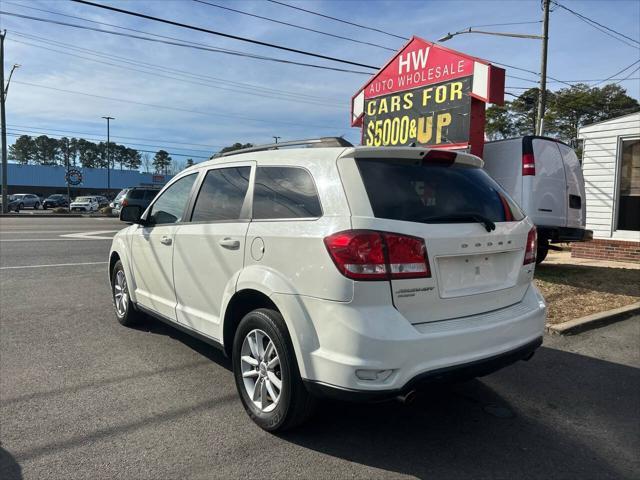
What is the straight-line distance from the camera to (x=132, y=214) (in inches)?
201

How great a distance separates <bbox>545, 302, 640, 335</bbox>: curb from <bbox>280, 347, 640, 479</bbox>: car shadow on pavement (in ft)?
3.84

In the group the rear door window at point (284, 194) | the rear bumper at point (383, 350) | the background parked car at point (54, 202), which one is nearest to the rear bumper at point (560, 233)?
the rear bumper at point (383, 350)

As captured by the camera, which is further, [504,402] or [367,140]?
[367,140]

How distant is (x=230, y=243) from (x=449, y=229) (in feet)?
5.18

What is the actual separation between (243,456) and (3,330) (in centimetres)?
404

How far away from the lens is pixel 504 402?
379cm

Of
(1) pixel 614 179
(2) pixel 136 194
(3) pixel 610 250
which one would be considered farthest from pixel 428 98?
(2) pixel 136 194

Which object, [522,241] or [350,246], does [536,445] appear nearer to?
[522,241]

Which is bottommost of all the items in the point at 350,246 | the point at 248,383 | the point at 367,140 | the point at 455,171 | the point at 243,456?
the point at 243,456

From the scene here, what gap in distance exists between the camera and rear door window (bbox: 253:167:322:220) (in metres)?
3.13

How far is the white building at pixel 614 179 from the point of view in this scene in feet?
38.9

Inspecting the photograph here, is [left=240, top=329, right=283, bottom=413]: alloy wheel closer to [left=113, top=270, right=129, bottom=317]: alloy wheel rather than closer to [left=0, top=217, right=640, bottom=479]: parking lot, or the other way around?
[left=0, top=217, right=640, bottom=479]: parking lot

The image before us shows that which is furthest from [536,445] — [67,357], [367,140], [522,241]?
[367,140]

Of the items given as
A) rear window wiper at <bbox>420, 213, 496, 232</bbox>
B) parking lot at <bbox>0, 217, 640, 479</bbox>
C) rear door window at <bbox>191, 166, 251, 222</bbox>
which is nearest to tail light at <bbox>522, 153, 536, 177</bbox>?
parking lot at <bbox>0, 217, 640, 479</bbox>
